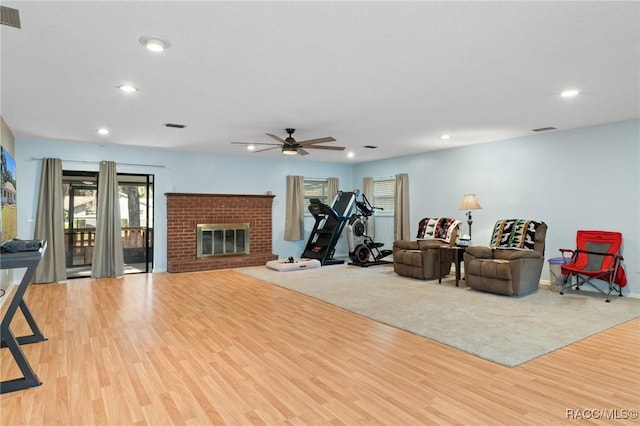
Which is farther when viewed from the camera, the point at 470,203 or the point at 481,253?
the point at 470,203

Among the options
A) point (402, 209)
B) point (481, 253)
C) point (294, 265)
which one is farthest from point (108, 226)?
point (481, 253)

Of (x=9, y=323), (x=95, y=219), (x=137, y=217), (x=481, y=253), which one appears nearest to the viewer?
(x=9, y=323)

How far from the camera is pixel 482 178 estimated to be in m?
7.04

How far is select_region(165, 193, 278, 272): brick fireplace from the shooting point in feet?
25.2

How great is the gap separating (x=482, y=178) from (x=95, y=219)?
281 inches

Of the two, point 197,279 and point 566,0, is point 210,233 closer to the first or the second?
point 197,279

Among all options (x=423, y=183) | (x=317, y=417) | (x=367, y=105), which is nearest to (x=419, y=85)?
(x=367, y=105)

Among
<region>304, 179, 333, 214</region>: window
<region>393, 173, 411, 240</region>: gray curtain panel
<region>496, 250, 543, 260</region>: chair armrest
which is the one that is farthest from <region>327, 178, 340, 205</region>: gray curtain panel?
<region>496, 250, 543, 260</region>: chair armrest

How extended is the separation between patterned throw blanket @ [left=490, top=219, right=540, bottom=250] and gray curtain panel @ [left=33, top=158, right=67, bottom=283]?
716 cm

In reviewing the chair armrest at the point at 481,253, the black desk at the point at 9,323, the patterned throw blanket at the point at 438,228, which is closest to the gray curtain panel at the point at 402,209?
the patterned throw blanket at the point at 438,228

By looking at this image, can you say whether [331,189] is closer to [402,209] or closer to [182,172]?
[402,209]

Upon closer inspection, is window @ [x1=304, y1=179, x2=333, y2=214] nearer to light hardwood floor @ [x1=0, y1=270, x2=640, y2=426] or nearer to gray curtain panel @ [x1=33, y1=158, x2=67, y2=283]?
gray curtain panel @ [x1=33, y1=158, x2=67, y2=283]

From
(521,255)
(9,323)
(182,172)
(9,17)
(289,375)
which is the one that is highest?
(9,17)

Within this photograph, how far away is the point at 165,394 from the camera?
8.36 ft
